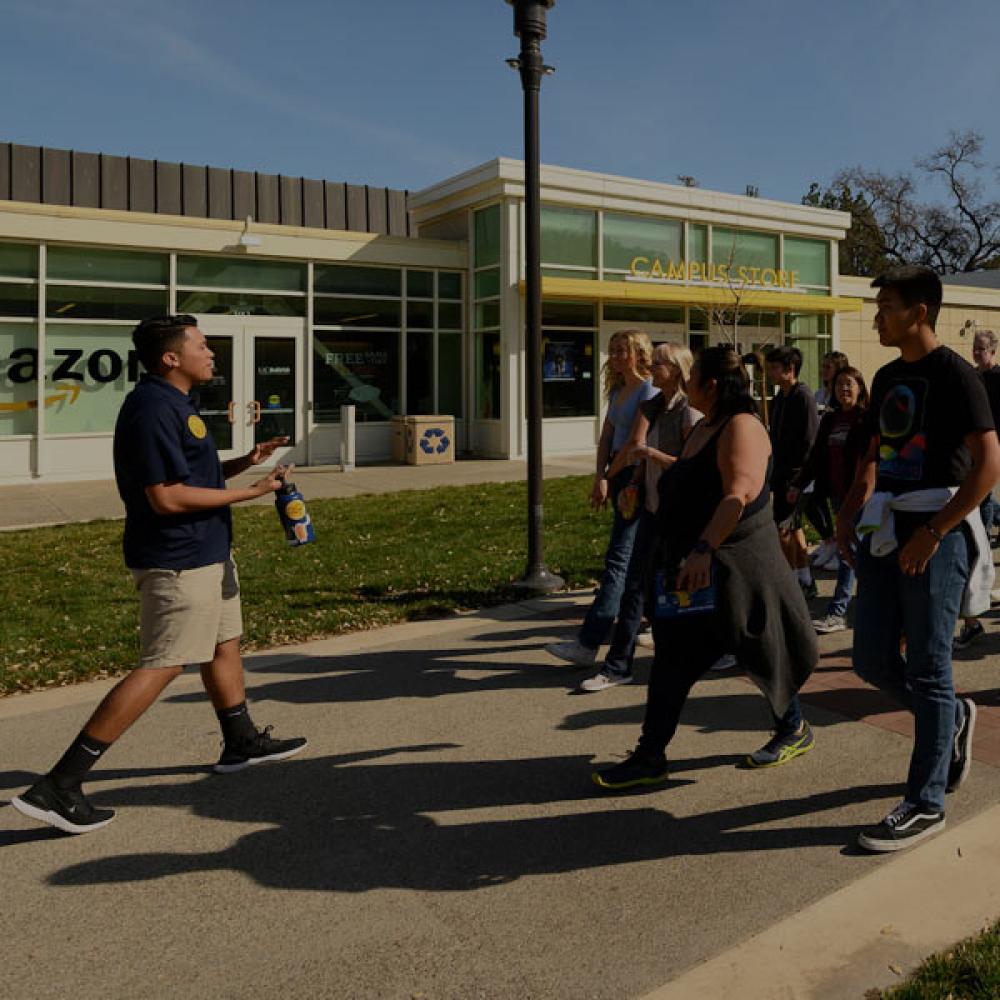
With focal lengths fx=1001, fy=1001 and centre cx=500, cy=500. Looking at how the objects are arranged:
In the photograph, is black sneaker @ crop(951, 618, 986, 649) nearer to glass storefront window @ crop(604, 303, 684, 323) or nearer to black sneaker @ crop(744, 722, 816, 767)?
black sneaker @ crop(744, 722, 816, 767)

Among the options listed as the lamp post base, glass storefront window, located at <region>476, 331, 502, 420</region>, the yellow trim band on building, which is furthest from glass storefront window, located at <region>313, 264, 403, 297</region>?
the lamp post base

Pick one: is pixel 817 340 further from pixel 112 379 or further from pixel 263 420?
pixel 112 379

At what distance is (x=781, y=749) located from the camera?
415cm

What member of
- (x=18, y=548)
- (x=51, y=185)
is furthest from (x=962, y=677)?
(x=51, y=185)

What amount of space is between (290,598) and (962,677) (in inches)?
180

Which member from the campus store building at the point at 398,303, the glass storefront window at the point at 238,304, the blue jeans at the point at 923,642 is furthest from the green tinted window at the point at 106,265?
the blue jeans at the point at 923,642

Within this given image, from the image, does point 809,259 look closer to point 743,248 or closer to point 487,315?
point 743,248

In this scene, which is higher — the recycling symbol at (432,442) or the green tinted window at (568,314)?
the green tinted window at (568,314)

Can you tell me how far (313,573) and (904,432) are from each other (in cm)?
582

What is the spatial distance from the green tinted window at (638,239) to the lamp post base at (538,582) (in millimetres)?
13440

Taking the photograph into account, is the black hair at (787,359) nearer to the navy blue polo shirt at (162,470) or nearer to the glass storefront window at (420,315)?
the navy blue polo shirt at (162,470)

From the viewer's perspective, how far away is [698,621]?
12.1 feet

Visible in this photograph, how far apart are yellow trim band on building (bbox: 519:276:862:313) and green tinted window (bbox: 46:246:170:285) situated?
6.43 m

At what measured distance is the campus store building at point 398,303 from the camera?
51.8ft
